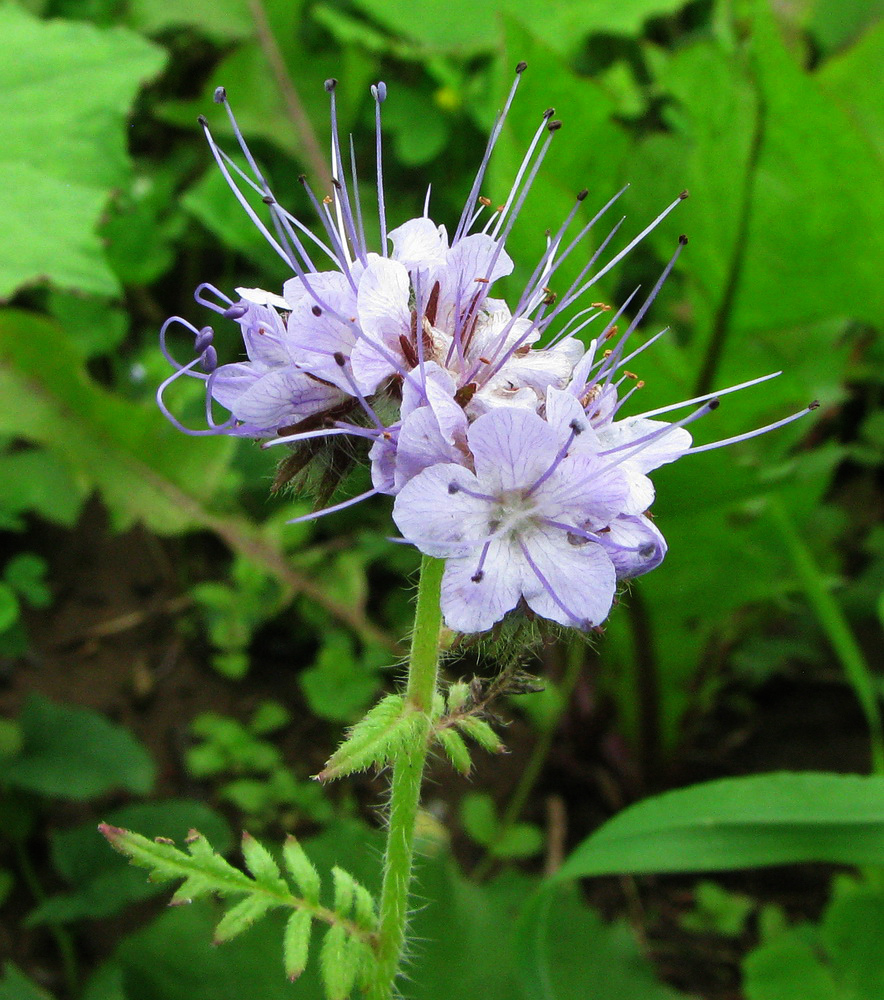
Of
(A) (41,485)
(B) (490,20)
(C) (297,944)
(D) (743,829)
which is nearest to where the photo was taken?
(C) (297,944)

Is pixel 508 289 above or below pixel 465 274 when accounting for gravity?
above

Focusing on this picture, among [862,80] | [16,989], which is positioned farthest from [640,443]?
[862,80]

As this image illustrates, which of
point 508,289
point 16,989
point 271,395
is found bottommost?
point 16,989

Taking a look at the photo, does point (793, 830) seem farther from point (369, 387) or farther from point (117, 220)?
point (117, 220)

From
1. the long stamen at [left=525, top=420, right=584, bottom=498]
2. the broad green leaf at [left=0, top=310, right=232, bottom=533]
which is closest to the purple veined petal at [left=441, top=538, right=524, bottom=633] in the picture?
the long stamen at [left=525, top=420, right=584, bottom=498]

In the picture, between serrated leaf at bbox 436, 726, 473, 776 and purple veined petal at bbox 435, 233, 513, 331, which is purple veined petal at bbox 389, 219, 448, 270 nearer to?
purple veined petal at bbox 435, 233, 513, 331

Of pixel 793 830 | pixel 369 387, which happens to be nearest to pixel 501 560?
pixel 369 387

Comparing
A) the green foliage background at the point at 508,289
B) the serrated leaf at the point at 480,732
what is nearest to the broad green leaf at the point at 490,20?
the green foliage background at the point at 508,289

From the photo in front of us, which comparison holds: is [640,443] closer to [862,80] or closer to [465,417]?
[465,417]
